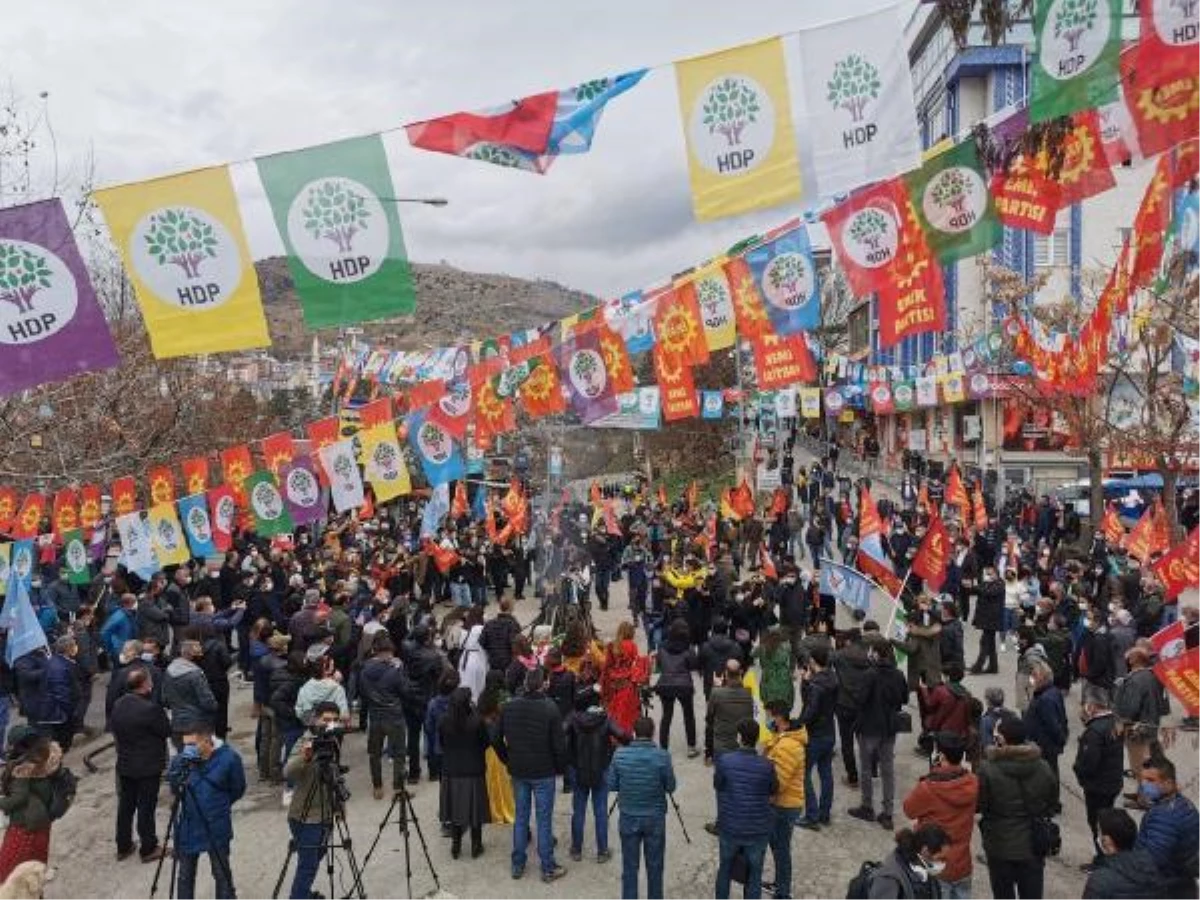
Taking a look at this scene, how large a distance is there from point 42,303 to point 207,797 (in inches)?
170

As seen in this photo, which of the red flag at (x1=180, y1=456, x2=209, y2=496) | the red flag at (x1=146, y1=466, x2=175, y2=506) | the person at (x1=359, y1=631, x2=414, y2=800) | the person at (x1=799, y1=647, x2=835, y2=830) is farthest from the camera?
the red flag at (x1=180, y1=456, x2=209, y2=496)

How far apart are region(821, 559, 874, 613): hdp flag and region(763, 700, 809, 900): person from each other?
4294 millimetres

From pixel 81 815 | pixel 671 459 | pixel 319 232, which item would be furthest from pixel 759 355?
pixel 671 459

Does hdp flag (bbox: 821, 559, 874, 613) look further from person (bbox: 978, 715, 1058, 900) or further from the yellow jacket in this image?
person (bbox: 978, 715, 1058, 900)

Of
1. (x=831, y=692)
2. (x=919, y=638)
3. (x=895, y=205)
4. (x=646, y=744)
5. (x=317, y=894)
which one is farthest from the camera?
(x=919, y=638)

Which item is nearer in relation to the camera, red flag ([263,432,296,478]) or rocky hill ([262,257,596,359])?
red flag ([263,432,296,478])

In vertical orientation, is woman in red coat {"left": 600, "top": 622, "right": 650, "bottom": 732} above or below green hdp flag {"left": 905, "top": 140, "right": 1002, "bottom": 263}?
below

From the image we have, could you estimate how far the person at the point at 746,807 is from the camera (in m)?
5.97

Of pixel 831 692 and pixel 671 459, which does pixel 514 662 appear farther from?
pixel 671 459

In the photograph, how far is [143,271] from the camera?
709cm

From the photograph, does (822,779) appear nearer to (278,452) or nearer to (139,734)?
(139,734)

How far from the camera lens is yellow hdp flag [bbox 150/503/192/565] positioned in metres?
14.5

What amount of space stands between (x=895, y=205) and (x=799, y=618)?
603 centimetres

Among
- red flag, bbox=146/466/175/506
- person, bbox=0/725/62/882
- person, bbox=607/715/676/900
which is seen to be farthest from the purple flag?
person, bbox=607/715/676/900
